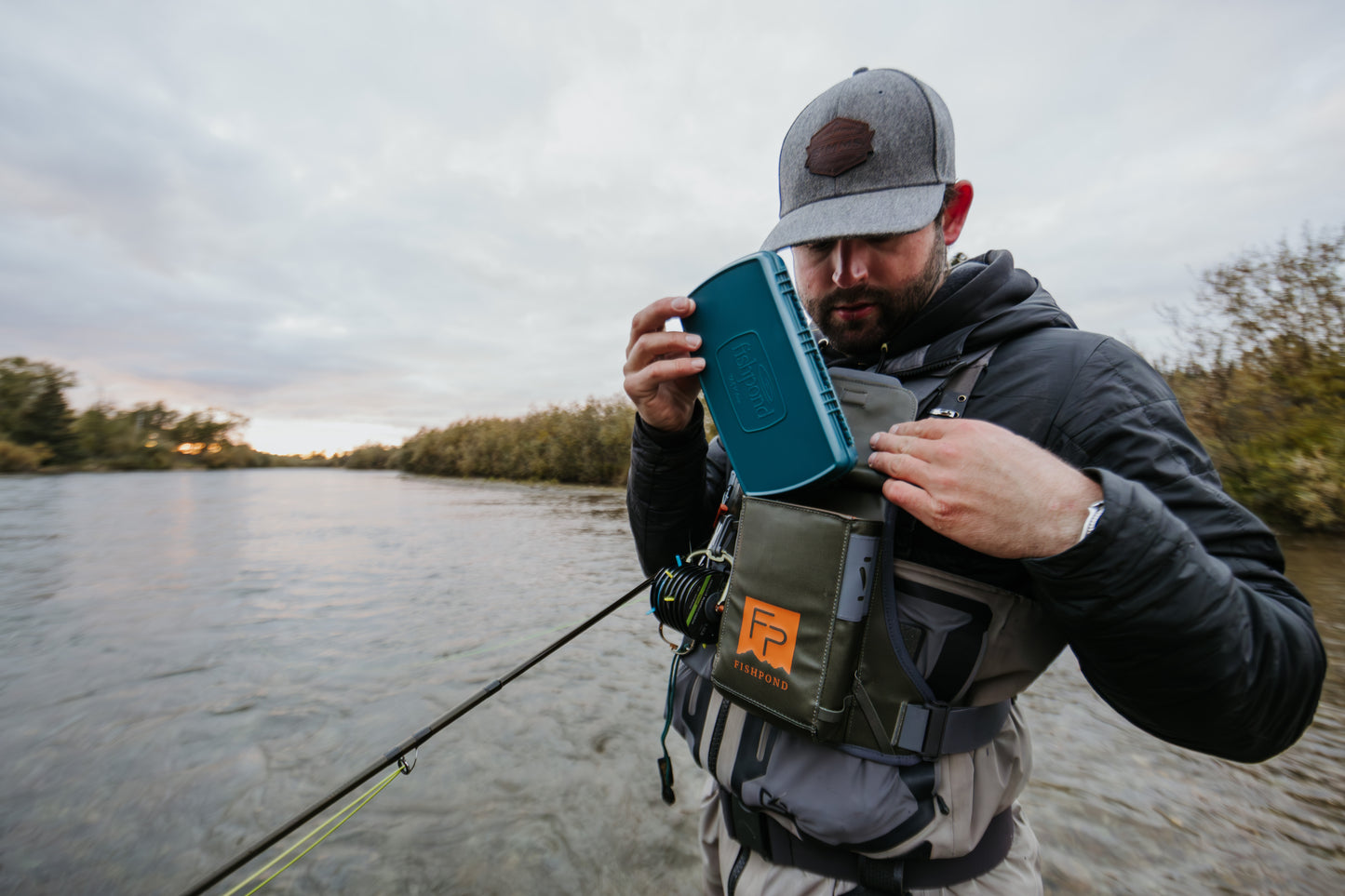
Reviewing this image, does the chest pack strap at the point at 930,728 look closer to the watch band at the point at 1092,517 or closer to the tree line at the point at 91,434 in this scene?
the watch band at the point at 1092,517

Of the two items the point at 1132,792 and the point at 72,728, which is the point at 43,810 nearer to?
the point at 72,728

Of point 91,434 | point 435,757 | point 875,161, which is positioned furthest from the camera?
point 91,434

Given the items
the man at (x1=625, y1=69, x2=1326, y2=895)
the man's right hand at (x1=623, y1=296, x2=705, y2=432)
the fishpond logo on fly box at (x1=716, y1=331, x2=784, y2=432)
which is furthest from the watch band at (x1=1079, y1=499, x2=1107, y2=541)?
the man's right hand at (x1=623, y1=296, x2=705, y2=432)

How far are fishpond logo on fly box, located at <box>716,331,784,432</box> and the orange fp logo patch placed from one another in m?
0.44

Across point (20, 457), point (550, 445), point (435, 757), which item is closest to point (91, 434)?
point (20, 457)

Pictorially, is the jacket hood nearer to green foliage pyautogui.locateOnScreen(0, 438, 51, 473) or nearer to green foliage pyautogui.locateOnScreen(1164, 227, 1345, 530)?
green foliage pyautogui.locateOnScreen(1164, 227, 1345, 530)

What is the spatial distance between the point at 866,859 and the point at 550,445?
30348 mm

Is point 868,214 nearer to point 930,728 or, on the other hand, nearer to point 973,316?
point 973,316

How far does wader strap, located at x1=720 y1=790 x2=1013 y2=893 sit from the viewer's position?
1254 millimetres

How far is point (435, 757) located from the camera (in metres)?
3.83

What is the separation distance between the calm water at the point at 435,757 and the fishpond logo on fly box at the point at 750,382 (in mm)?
2619

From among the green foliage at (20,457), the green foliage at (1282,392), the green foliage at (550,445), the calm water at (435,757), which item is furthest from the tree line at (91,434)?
the green foliage at (1282,392)

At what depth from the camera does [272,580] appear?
27.5ft

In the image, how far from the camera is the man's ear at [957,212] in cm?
159
